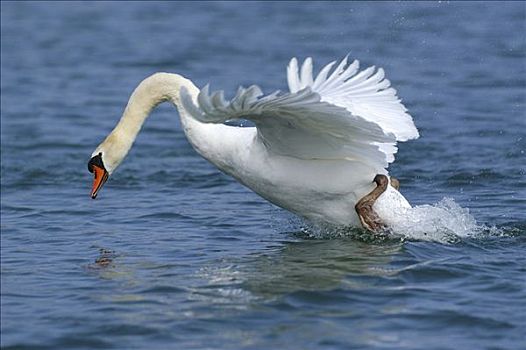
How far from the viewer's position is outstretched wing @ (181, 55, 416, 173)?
27.9 ft

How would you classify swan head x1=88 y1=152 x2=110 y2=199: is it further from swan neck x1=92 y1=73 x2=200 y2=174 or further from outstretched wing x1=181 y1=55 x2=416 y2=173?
outstretched wing x1=181 y1=55 x2=416 y2=173

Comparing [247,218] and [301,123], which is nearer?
[301,123]

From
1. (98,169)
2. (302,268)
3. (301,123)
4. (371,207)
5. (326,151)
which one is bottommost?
(302,268)

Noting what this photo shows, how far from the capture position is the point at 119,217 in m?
12.3

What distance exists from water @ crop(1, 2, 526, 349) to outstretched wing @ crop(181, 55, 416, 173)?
82 cm

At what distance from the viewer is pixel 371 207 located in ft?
33.6

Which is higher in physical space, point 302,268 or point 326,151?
point 326,151

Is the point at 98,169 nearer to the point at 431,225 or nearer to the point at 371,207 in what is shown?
the point at 371,207

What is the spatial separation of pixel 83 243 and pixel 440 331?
13.2 feet

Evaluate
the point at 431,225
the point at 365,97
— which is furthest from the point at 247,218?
the point at 365,97

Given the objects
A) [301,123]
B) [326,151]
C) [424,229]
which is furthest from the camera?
[424,229]

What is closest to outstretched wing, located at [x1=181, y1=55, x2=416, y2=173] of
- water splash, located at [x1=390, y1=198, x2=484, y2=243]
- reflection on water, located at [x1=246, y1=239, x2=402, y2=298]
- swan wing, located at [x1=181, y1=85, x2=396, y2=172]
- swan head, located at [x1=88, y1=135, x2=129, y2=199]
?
swan wing, located at [x1=181, y1=85, x2=396, y2=172]

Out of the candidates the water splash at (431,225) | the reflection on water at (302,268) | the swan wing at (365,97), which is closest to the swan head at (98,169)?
the reflection on water at (302,268)

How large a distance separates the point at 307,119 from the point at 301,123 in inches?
5.8
